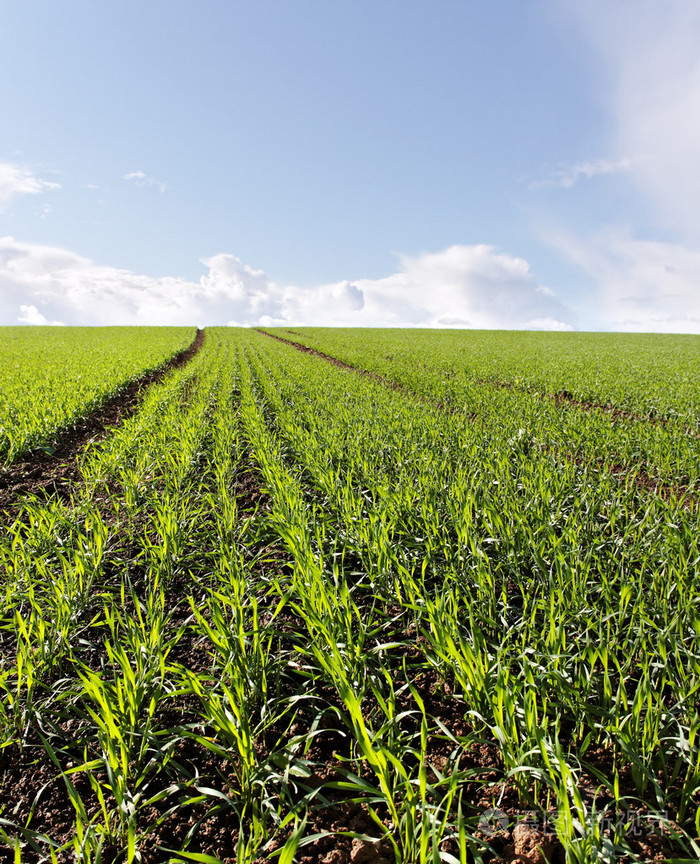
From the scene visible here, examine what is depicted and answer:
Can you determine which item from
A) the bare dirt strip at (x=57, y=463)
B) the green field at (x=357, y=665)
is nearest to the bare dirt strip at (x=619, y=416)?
the green field at (x=357, y=665)

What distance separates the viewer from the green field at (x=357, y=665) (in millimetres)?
1685

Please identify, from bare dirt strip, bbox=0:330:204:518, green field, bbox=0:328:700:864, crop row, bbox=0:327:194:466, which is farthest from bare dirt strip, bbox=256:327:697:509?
crop row, bbox=0:327:194:466

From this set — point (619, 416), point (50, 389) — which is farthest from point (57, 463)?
point (619, 416)

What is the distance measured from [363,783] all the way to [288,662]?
836 millimetres

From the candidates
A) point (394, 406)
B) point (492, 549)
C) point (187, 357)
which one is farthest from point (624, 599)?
point (187, 357)

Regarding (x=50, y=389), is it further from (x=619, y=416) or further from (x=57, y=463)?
(x=619, y=416)

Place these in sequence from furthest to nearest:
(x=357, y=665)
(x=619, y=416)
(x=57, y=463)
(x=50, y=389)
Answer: (x=50, y=389), (x=619, y=416), (x=57, y=463), (x=357, y=665)

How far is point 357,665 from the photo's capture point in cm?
229

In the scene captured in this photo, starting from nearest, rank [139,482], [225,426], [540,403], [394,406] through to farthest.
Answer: [139,482] < [225,426] < [394,406] < [540,403]

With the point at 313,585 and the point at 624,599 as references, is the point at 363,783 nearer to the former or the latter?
the point at 313,585

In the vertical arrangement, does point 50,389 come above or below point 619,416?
below

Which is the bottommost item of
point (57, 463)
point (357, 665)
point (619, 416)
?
point (57, 463)

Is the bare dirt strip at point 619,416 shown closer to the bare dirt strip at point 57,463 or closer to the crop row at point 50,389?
the bare dirt strip at point 57,463

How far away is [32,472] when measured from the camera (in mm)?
6270
